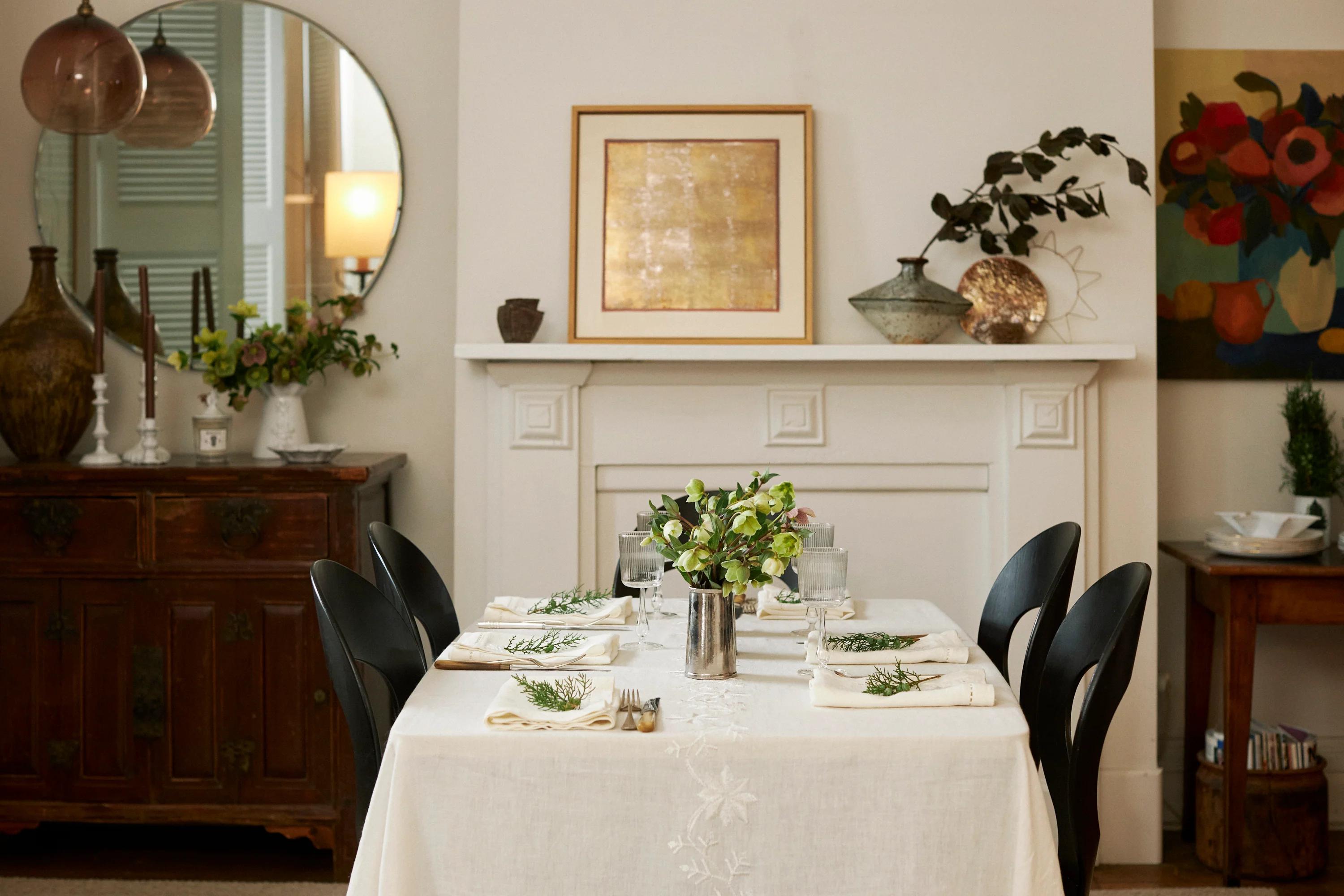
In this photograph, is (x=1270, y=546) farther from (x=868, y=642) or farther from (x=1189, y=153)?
(x=868, y=642)

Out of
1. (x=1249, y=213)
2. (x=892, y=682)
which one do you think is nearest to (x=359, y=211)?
(x=892, y=682)

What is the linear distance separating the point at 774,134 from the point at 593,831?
7.10 ft

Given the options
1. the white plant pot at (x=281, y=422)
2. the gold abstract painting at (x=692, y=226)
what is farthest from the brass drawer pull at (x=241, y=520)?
the gold abstract painting at (x=692, y=226)

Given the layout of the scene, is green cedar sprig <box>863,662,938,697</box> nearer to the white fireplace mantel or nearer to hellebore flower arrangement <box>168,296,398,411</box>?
the white fireplace mantel

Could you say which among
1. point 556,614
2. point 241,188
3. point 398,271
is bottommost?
point 556,614

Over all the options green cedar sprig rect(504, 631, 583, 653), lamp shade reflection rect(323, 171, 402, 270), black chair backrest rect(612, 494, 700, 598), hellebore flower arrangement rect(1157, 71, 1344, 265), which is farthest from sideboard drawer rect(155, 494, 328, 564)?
hellebore flower arrangement rect(1157, 71, 1344, 265)

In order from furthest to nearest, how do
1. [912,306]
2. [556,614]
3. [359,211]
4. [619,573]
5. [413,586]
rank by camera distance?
1. [359,211]
2. [912,306]
3. [619,573]
4. [413,586]
5. [556,614]

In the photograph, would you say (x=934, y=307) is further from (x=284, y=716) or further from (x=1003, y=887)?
(x=284, y=716)

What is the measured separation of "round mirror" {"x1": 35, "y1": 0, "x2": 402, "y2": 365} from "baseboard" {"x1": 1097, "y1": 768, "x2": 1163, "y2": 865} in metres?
2.64

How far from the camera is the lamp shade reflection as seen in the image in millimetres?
3562

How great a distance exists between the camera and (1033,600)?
8.03 ft

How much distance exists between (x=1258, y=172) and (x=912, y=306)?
1.26 m

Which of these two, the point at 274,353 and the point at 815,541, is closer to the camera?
the point at 815,541

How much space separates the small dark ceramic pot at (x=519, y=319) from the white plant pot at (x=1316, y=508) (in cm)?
224
